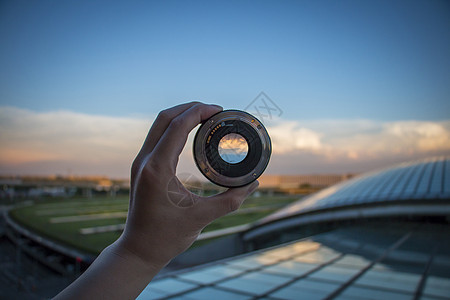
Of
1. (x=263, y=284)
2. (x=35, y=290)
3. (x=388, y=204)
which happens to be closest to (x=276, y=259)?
(x=263, y=284)

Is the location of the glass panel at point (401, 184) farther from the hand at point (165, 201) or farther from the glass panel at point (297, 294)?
the hand at point (165, 201)

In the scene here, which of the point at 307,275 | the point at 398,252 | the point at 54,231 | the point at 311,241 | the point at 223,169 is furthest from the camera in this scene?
the point at 54,231

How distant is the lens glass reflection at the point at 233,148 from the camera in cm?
127

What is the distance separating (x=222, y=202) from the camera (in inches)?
45.8

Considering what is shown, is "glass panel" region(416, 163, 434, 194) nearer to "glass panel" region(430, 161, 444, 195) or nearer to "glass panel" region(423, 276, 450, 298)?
"glass panel" region(430, 161, 444, 195)

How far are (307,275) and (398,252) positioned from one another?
3.17 m

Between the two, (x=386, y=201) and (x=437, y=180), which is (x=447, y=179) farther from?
(x=386, y=201)

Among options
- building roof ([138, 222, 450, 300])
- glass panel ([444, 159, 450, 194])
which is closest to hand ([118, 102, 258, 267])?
building roof ([138, 222, 450, 300])

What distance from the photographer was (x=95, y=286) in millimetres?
996

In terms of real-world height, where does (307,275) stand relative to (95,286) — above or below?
below

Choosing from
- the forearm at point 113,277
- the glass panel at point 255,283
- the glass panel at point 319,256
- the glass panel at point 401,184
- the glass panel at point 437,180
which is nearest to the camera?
the forearm at point 113,277

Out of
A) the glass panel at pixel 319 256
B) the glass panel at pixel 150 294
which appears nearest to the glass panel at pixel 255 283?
the glass panel at pixel 150 294

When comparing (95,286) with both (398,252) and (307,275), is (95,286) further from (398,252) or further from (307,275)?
(398,252)

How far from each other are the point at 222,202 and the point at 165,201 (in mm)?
207
